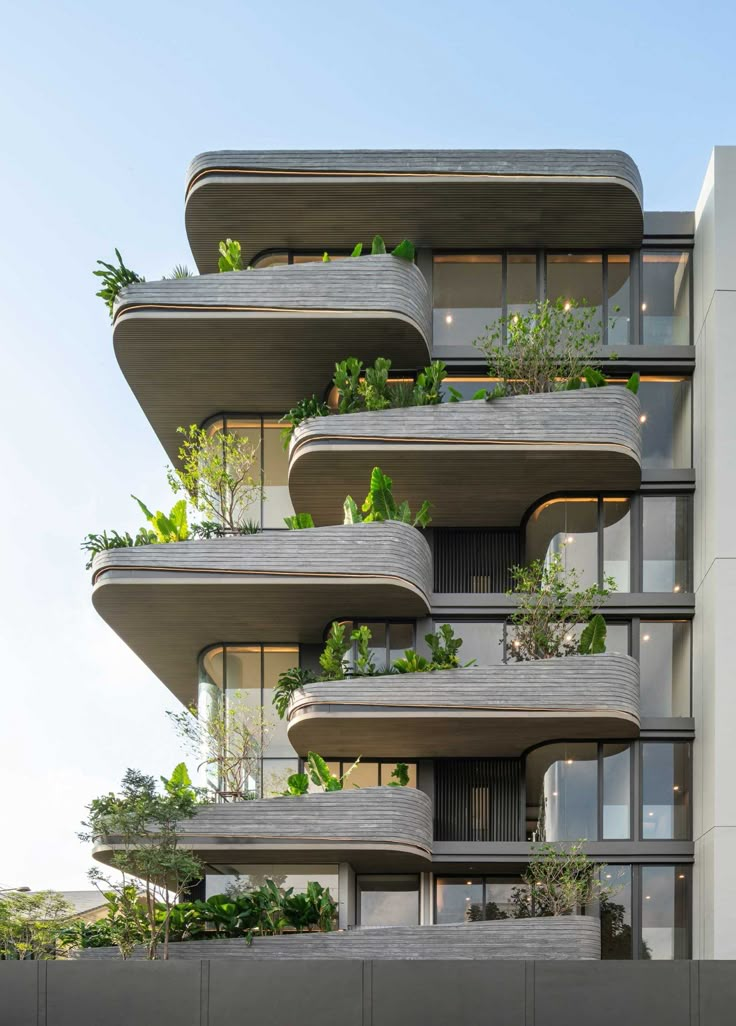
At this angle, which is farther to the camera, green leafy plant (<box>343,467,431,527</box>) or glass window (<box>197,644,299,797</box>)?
glass window (<box>197,644,299,797</box>)

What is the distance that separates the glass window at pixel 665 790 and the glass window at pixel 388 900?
4912 millimetres

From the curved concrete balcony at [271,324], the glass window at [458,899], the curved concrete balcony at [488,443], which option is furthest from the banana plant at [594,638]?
the curved concrete balcony at [271,324]

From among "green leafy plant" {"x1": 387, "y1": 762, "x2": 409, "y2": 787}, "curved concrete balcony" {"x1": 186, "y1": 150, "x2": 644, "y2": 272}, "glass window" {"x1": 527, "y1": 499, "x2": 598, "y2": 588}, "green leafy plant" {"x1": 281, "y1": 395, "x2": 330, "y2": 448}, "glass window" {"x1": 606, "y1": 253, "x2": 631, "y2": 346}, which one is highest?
"curved concrete balcony" {"x1": 186, "y1": 150, "x2": 644, "y2": 272}

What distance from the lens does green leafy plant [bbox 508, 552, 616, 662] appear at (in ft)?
82.8

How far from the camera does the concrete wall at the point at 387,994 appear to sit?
19.0 m

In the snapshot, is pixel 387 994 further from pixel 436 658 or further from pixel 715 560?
pixel 715 560

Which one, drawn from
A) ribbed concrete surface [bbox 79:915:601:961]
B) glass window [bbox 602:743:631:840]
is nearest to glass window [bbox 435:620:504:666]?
glass window [bbox 602:743:631:840]

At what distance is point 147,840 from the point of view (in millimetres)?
22703

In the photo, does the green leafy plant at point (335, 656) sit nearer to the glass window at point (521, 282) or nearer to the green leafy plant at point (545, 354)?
the green leafy plant at point (545, 354)

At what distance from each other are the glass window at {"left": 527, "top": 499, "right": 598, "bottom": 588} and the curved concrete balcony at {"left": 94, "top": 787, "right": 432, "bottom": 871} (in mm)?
6237

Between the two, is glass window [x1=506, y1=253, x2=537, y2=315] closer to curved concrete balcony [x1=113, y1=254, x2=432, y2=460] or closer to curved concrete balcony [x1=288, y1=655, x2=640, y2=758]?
curved concrete balcony [x1=113, y1=254, x2=432, y2=460]

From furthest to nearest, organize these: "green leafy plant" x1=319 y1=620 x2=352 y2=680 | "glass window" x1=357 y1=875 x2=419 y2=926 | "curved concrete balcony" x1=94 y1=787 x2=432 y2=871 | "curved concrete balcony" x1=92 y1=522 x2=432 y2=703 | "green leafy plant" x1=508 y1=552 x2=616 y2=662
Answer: "glass window" x1=357 y1=875 x2=419 y2=926
"green leafy plant" x1=508 y1=552 x2=616 y2=662
"green leafy plant" x1=319 y1=620 x2=352 y2=680
"curved concrete balcony" x1=92 y1=522 x2=432 y2=703
"curved concrete balcony" x1=94 y1=787 x2=432 y2=871

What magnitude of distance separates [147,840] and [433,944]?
5.50m

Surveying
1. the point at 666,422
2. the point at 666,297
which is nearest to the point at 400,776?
the point at 666,422
